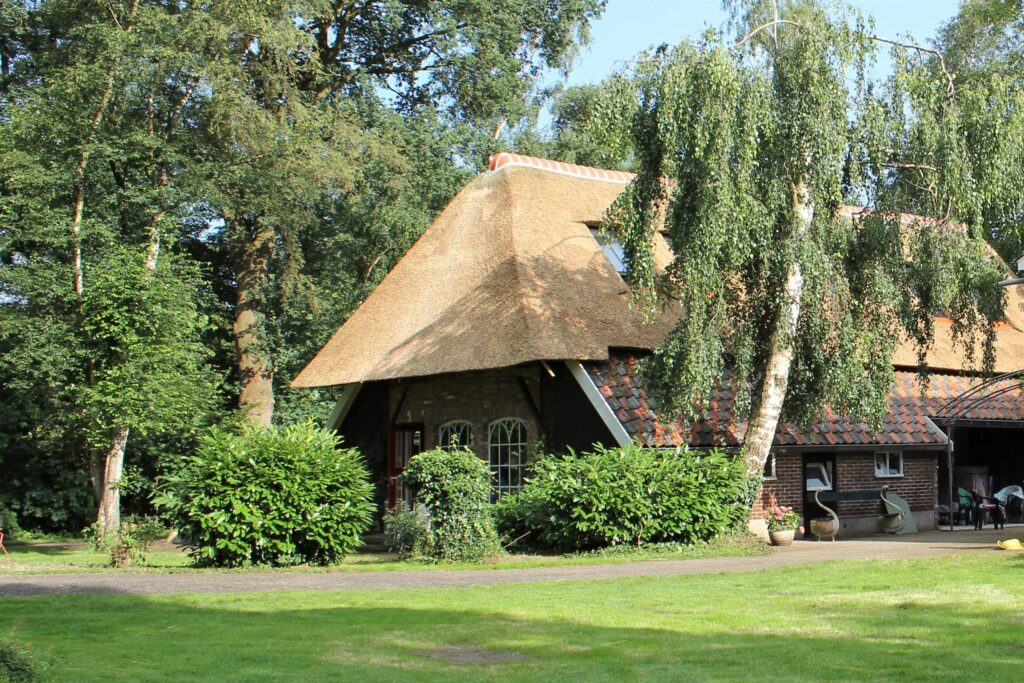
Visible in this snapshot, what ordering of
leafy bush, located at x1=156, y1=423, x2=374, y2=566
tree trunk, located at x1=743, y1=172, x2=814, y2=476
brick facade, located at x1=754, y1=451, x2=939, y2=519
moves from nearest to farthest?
1. leafy bush, located at x1=156, y1=423, x2=374, y2=566
2. tree trunk, located at x1=743, y1=172, x2=814, y2=476
3. brick facade, located at x1=754, y1=451, x2=939, y2=519

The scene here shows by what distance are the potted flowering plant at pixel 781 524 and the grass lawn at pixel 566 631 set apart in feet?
18.4

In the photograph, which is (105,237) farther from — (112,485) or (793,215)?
(793,215)

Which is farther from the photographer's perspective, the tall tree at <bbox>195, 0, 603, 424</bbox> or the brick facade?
the tall tree at <bbox>195, 0, 603, 424</bbox>

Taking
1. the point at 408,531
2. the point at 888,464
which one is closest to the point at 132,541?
the point at 408,531

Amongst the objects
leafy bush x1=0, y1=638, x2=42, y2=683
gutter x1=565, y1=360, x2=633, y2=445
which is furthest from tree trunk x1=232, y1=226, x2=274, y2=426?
leafy bush x1=0, y1=638, x2=42, y2=683

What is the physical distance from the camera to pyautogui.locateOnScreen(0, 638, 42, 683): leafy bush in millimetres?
5754

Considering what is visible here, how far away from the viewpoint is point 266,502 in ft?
48.3

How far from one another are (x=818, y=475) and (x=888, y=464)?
Result: 1.74 m

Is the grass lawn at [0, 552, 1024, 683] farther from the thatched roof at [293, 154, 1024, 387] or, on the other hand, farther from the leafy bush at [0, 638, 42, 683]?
the thatched roof at [293, 154, 1024, 387]

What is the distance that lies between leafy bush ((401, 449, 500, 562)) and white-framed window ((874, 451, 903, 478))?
29.6 ft

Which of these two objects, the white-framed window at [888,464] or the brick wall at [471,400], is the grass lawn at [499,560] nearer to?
the brick wall at [471,400]

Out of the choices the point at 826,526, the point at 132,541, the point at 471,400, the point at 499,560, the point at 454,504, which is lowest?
the point at 499,560

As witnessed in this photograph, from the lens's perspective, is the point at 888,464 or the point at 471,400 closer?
the point at 471,400

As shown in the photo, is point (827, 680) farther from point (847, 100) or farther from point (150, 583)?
point (847, 100)
